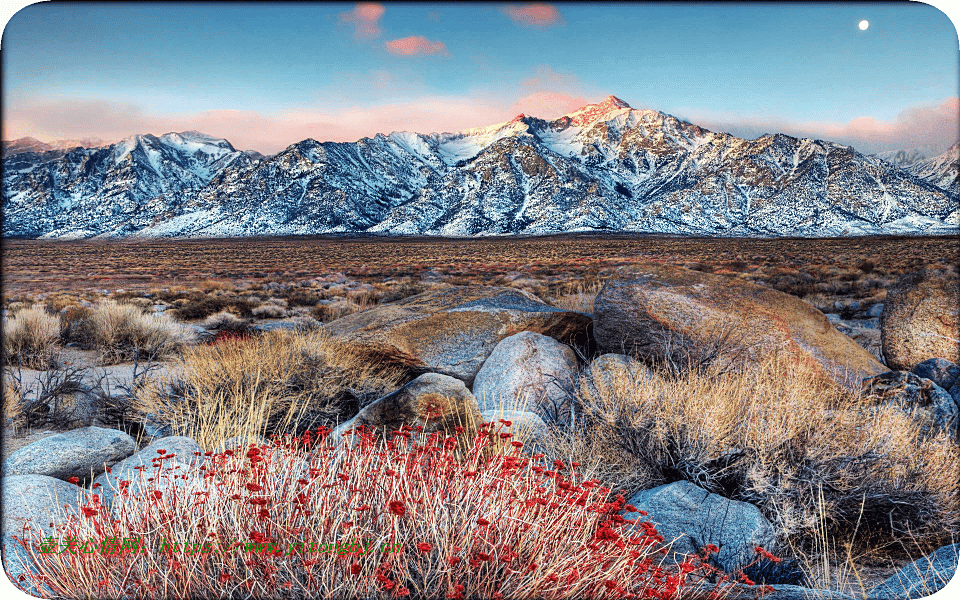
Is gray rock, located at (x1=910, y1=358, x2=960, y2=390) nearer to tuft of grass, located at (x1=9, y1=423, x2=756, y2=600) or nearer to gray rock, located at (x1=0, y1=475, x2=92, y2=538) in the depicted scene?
tuft of grass, located at (x1=9, y1=423, x2=756, y2=600)

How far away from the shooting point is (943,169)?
208 inches

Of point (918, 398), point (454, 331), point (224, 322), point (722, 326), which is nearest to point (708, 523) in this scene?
point (722, 326)

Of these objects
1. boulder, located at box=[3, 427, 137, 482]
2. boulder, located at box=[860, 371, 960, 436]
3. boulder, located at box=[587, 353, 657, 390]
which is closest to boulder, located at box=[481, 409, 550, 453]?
boulder, located at box=[587, 353, 657, 390]

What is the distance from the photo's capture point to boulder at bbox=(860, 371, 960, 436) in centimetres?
430

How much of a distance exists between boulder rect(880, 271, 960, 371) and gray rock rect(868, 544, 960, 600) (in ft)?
10.5

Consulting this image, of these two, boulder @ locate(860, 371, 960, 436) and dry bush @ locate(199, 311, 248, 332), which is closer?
boulder @ locate(860, 371, 960, 436)

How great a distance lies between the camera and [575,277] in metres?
10.3

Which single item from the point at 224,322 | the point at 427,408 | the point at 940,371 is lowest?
the point at 224,322

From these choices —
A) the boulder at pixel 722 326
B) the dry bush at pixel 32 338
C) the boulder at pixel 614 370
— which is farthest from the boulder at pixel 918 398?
the dry bush at pixel 32 338

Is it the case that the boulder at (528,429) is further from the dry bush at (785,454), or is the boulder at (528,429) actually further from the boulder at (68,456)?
the boulder at (68,456)

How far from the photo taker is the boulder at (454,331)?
601 cm

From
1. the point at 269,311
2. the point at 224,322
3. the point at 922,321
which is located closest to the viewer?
the point at 922,321

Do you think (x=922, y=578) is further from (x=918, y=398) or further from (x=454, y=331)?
(x=454, y=331)

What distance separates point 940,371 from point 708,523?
3844 millimetres
